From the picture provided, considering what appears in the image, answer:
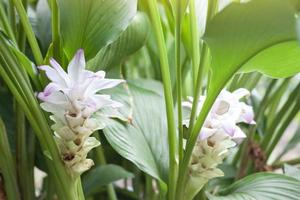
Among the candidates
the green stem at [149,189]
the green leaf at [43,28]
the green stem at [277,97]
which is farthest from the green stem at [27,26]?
the green stem at [277,97]

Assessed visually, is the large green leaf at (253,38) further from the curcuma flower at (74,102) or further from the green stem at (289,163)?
the green stem at (289,163)

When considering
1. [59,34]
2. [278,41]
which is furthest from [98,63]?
[278,41]

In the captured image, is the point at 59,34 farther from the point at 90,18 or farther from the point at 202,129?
the point at 202,129

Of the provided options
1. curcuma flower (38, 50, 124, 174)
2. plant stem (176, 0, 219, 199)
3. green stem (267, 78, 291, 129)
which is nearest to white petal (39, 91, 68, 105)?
curcuma flower (38, 50, 124, 174)

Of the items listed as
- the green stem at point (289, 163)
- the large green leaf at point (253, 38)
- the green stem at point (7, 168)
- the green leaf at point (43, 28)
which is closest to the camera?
the large green leaf at point (253, 38)

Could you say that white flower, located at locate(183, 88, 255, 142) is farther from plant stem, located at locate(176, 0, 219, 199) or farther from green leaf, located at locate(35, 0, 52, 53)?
green leaf, located at locate(35, 0, 52, 53)
